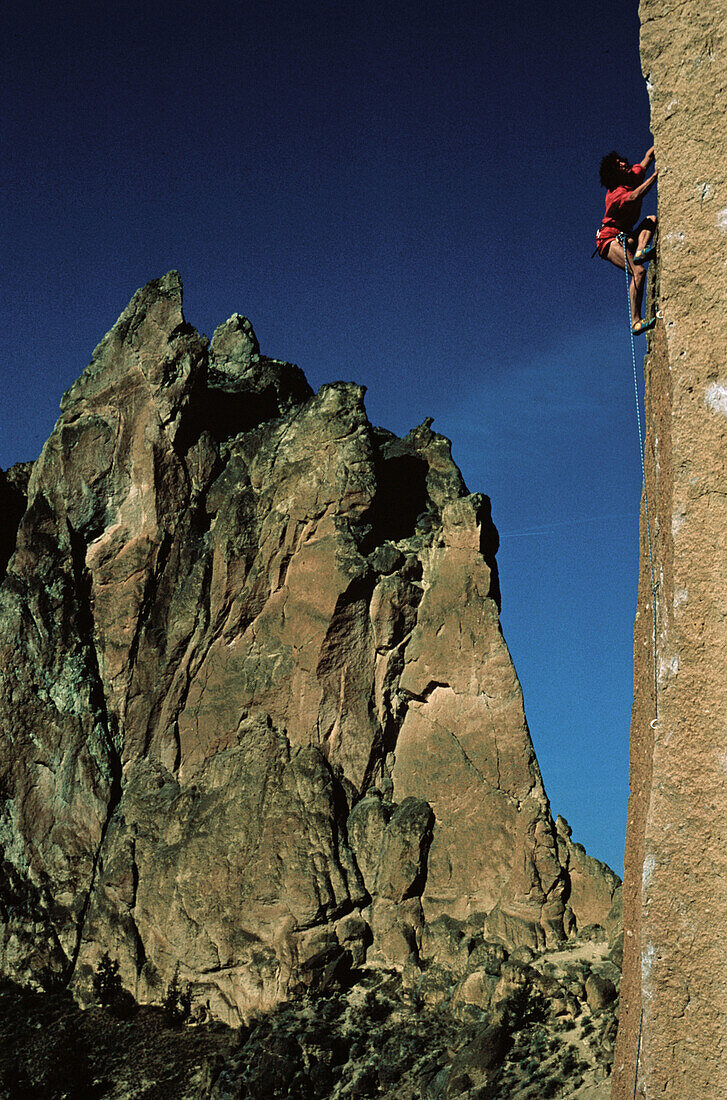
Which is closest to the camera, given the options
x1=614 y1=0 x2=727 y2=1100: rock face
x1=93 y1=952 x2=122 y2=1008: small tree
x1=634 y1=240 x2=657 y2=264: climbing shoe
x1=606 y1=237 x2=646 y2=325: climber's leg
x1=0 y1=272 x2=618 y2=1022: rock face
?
x1=614 y1=0 x2=727 y2=1100: rock face

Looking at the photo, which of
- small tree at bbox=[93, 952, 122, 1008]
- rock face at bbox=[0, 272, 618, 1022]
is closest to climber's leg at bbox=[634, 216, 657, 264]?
rock face at bbox=[0, 272, 618, 1022]

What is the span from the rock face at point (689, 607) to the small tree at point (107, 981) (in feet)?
92.4

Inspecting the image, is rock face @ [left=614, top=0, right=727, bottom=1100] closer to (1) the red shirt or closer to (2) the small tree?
(1) the red shirt

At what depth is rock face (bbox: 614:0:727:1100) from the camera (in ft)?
11.9

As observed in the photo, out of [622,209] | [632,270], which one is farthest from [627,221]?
[632,270]

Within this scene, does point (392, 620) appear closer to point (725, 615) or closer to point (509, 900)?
point (509, 900)

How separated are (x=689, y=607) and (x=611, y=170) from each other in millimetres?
3903

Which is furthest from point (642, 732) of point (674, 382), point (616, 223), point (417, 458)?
point (417, 458)

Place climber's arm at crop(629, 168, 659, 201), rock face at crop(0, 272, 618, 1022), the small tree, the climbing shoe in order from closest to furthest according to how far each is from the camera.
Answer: the climbing shoe < climber's arm at crop(629, 168, 659, 201) < rock face at crop(0, 272, 618, 1022) < the small tree

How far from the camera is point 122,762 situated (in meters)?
33.2

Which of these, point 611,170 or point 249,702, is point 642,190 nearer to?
point 611,170

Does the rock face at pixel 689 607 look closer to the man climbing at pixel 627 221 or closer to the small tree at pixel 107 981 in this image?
the man climbing at pixel 627 221

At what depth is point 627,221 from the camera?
21.4ft

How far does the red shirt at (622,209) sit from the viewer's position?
647 centimetres
